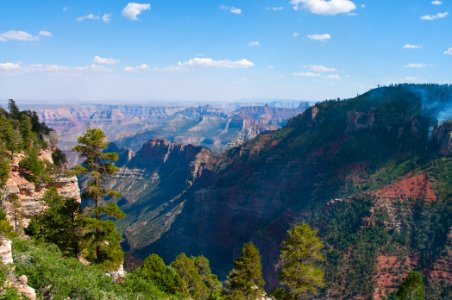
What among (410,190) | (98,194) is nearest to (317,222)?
(410,190)

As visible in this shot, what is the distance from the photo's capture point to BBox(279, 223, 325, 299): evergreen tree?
121ft

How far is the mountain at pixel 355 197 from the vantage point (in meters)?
92.3

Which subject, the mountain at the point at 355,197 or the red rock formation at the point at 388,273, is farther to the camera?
the mountain at the point at 355,197

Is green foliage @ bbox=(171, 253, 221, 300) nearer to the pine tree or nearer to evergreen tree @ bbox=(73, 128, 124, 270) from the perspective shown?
the pine tree

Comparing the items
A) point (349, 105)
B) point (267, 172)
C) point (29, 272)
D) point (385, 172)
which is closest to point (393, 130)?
point (385, 172)

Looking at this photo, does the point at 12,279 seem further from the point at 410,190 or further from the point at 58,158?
the point at 410,190

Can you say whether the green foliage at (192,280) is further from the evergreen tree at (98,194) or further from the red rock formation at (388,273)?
the red rock formation at (388,273)

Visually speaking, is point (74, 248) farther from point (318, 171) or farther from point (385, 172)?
point (318, 171)

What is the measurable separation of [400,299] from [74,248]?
3752cm

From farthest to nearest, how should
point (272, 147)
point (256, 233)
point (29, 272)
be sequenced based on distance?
1. point (272, 147)
2. point (256, 233)
3. point (29, 272)

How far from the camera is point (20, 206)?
47.5 metres

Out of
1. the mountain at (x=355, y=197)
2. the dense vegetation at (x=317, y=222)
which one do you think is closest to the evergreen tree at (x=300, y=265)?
the dense vegetation at (x=317, y=222)

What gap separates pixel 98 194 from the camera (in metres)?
32.5

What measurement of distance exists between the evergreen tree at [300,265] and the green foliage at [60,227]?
20233 millimetres
